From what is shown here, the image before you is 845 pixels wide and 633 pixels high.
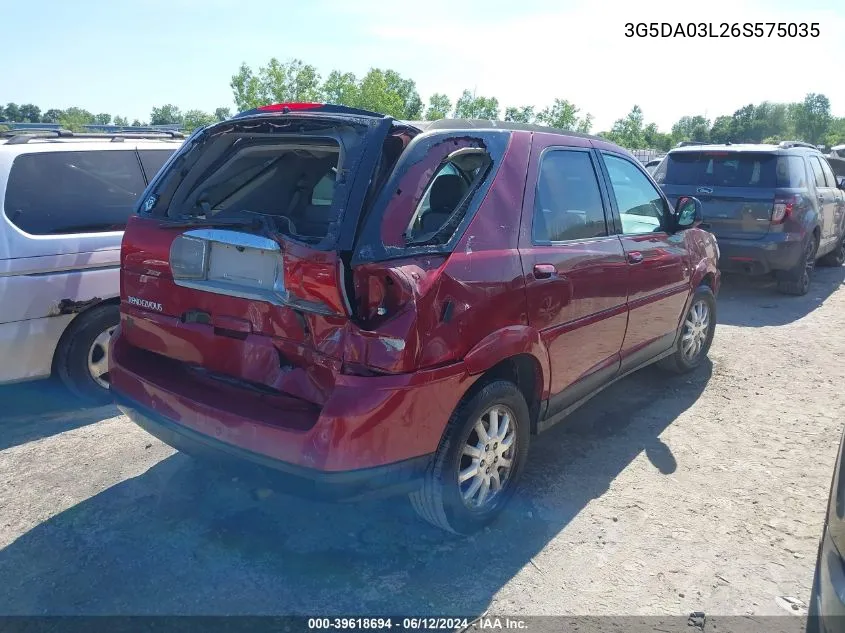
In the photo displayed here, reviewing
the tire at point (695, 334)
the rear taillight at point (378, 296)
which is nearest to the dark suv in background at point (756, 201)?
the tire at point (695, 334)

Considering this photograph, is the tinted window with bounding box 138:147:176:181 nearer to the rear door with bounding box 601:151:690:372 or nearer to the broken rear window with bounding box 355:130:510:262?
the broken rear window with bounding box 355:130:510:262

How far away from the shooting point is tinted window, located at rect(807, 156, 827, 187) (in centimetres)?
878

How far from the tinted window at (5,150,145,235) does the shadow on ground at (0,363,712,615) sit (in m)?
1.86

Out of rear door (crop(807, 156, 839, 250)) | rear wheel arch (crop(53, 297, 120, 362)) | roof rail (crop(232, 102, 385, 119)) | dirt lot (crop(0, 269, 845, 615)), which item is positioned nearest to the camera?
dirt lot (crop(0, 269, 845, 615))

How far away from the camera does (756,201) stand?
779 cm

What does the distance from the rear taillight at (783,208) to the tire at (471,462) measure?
592cm

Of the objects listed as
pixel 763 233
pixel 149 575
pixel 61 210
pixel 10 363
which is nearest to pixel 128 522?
pixel 149 575

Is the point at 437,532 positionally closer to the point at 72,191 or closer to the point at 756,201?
the point at 72,191

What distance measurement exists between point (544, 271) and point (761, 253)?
18.8 feet

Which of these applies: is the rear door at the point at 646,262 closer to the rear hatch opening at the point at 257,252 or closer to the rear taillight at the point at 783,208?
the rear hatch opening at the point at 257,252

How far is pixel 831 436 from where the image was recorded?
4.41 metres

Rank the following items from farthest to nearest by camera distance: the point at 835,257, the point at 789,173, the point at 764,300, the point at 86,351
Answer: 1. the point at 835,257
2. the point at 764,300
3. the point at 789,173
4. the point at 86,351

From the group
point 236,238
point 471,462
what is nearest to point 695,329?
point 471,462

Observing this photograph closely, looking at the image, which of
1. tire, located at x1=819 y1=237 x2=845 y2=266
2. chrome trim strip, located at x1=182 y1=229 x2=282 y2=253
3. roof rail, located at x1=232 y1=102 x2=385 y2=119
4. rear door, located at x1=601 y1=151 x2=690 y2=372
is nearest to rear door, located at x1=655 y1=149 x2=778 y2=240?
rear door, located at x1=601 y1=151 x2=690 y2=372
